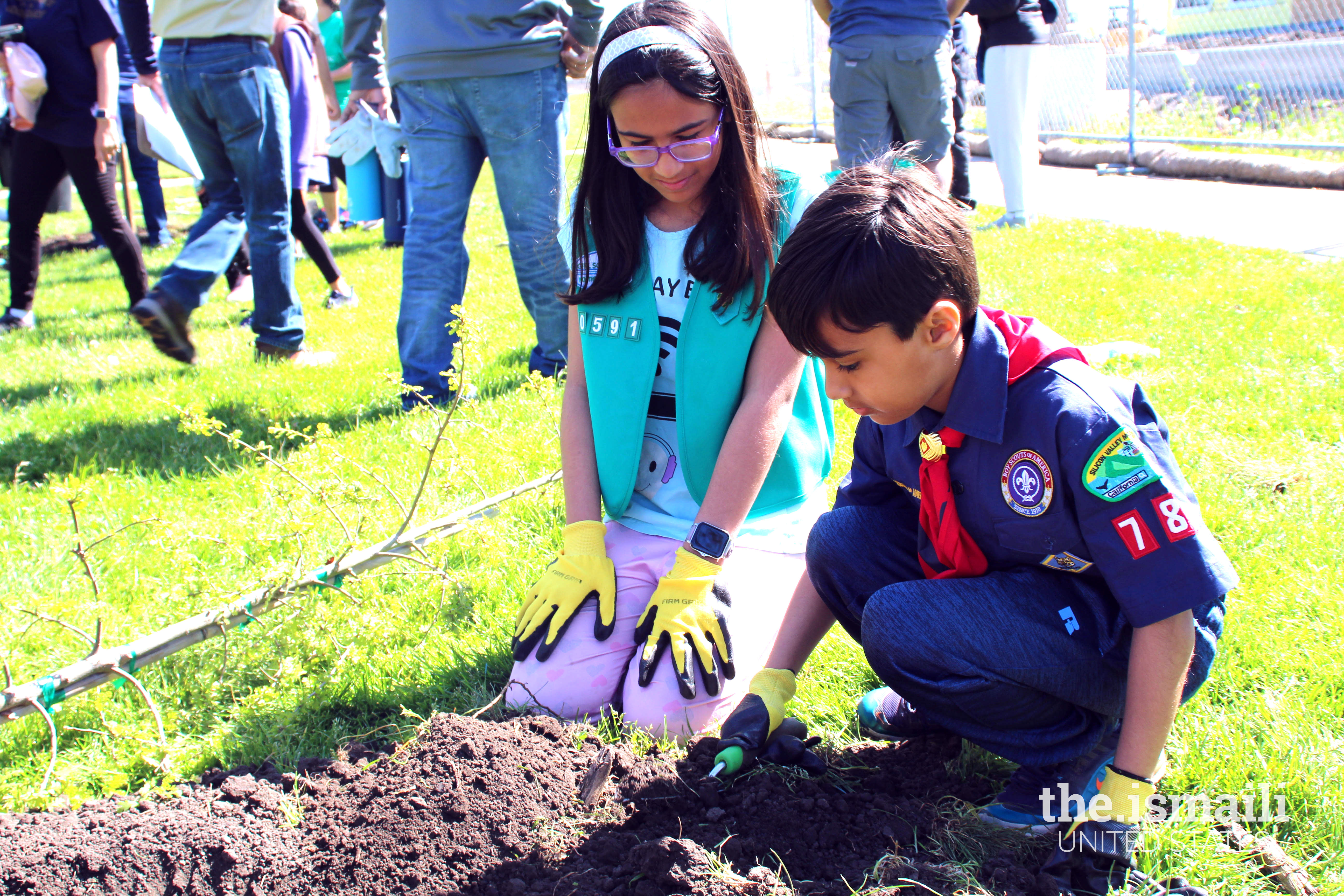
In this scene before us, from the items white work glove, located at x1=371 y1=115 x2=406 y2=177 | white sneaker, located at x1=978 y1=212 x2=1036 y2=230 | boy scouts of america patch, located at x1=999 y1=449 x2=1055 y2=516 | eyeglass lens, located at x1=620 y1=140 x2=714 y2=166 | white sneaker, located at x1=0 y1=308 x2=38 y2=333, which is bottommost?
white sneaker, located at x1=0 y1=308 x2=38 y2=333

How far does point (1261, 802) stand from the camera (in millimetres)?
1678

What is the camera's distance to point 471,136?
3.92 metres

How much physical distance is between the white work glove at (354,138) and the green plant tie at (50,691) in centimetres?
395

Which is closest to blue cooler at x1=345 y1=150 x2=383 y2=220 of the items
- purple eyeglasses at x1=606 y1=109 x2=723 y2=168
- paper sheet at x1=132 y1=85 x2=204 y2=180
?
paper sheet at x1=132 y1=85 x2=204 y2=180

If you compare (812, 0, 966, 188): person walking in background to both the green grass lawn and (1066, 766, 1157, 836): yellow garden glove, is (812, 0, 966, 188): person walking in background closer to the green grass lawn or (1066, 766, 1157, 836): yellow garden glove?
the green grass lawn

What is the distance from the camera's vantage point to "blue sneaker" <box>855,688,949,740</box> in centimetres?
195

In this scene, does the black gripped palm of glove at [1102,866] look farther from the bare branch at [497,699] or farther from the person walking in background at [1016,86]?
the person walking in background at [1016,86]

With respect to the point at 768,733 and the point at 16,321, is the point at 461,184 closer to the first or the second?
the point at 768,733

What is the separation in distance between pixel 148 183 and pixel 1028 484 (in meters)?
9.25

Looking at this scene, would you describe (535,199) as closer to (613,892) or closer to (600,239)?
(600,239)

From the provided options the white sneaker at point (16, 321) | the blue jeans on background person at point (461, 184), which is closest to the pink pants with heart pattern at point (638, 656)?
the blue jeans on background person at point (461, 184)

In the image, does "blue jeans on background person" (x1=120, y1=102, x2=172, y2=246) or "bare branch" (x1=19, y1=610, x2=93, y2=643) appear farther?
"blue jeans on background person" (x1=120, y1=102, x2=172, y2=246)

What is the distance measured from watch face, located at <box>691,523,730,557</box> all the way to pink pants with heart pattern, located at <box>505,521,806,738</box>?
0.08 meters

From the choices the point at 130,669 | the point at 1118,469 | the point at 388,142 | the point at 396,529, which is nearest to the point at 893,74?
the point at 388,142
